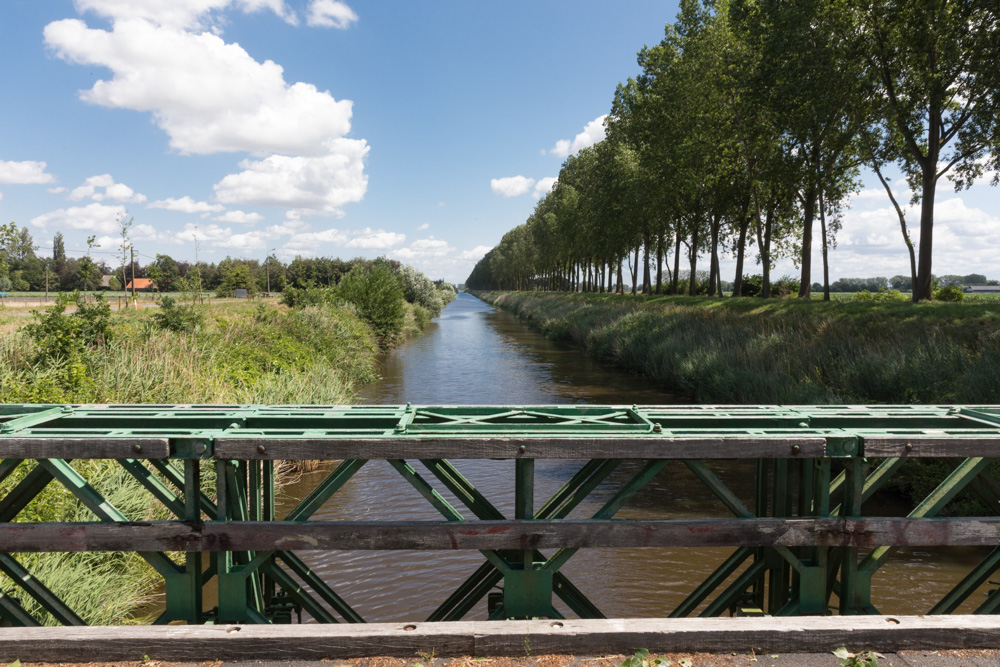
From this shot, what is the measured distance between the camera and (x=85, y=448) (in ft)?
10.3

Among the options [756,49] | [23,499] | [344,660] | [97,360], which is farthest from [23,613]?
[756,49]

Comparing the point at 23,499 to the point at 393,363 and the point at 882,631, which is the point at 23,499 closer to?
the point at 882,631

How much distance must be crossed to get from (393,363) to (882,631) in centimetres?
2252

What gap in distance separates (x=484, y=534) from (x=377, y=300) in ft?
90.8

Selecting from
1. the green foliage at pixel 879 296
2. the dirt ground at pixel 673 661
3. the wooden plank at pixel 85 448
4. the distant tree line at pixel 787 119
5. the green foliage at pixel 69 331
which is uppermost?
the distant tree line at pixel 787 119

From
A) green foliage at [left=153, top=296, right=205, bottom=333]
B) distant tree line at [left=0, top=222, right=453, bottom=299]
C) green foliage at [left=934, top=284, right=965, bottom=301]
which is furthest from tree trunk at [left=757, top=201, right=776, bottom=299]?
distant tree line at [left=0, top=222, right=453, bottom=299]

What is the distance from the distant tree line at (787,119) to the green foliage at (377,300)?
46.5ft

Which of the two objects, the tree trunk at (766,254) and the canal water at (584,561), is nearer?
the canal water at (584,561)

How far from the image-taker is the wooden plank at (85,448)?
313 centimetres

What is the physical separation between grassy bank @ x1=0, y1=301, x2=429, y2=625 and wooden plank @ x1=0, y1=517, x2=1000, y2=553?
78cm

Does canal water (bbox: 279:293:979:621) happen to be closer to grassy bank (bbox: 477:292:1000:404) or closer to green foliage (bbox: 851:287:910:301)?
grassy bank (bbox: 477:292:1000:404)

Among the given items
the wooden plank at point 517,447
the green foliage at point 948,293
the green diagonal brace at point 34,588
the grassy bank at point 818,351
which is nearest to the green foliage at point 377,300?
the grassy bank at point 818,351

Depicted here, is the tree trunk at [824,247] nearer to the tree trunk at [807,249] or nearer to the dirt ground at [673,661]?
the tree trunk at [807,249]

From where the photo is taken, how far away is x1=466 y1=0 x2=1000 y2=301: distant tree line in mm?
18328
